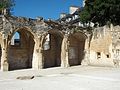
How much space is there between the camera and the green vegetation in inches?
1019

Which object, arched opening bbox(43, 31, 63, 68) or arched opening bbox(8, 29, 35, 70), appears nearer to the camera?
arched opening bbox(8, 29, 35, 70)

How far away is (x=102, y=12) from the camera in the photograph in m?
26.5

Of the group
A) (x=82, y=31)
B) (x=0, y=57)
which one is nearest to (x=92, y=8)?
(x=82, y=31)

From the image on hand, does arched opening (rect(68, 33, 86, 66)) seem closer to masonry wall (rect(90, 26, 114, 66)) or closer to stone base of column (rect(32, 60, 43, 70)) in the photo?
masonry wall (rect(90, 26, 114, 66))

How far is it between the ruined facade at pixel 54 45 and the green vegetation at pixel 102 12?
2.47 meters

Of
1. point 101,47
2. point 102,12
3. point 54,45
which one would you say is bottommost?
point 101,47

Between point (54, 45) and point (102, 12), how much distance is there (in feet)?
21.4

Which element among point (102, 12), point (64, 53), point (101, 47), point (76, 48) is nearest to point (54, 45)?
point (64, 53)

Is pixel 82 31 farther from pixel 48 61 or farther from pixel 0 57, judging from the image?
pixel 0 57

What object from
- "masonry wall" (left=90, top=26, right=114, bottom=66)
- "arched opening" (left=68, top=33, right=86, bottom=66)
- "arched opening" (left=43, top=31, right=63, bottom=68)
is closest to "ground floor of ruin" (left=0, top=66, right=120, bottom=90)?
"masonry wall" (left=90, top=26, right=114, bottom=66)

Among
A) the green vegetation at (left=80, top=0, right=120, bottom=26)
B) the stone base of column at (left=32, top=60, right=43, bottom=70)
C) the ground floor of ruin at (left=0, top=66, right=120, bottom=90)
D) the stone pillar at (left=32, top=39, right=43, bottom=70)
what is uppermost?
the green vegetation at (left=80, top=0, right=120, bottom=26)

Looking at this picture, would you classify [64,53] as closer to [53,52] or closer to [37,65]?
[53,52]

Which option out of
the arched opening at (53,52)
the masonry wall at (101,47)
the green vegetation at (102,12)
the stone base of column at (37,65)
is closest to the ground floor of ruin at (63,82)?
the stone base of column at (37,65)

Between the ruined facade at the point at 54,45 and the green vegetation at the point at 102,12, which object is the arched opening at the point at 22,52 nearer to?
the ruined facade at the point at 54,45
